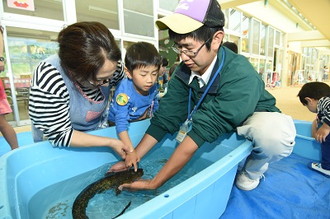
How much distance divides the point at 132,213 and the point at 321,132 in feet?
4.22

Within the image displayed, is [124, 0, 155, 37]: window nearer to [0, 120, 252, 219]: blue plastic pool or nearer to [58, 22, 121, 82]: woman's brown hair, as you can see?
[0, 120, 252, 219]: blue plastic pool

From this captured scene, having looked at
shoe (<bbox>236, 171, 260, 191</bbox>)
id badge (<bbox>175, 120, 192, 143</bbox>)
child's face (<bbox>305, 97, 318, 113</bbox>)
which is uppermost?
child's face (<bbox>305, 97, 318, 113</bbox>)

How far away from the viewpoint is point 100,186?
3.24 feet

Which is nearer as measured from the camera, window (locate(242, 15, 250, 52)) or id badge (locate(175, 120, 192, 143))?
id badge (locate(175, 120, 192, 143))

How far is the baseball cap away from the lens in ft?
2.65

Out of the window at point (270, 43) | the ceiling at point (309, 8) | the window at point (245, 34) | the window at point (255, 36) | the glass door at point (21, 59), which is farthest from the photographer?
the window at point (270, 43)

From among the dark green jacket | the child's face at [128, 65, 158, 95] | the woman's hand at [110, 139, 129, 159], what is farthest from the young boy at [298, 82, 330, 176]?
the woman's hand at [110, 139, 129, 159]

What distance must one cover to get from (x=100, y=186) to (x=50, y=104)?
1.48 ft

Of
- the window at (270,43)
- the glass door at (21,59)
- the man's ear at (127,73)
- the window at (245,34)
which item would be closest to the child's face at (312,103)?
the man's ear at (127,73)

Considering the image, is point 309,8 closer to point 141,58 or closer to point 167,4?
point 167,4

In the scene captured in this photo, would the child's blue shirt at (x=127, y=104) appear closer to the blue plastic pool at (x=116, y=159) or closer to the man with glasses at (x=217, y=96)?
the blue plastic pool at (x=116, y=159)

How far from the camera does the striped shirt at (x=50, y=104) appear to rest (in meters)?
0.83

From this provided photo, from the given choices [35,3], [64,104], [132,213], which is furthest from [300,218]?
[35,3]

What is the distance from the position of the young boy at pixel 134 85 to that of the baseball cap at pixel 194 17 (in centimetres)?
34
